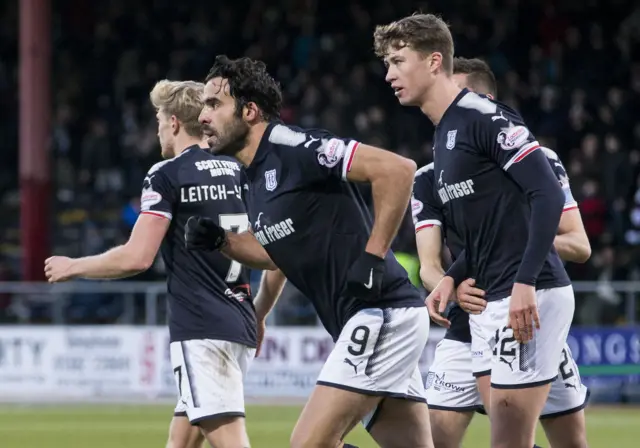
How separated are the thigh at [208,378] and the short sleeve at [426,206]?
122 centimetres

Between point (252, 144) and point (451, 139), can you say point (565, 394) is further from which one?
point (252, 144)

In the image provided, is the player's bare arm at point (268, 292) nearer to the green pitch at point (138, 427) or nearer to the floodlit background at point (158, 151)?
the green pitch at point (138, 427)

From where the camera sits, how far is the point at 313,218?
5.88 meters

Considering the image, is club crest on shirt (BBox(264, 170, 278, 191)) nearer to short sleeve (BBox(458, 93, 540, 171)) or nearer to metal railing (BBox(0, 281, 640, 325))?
short sleeve (BBox(458, 93, 540, 171))

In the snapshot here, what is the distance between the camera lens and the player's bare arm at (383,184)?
575 cm

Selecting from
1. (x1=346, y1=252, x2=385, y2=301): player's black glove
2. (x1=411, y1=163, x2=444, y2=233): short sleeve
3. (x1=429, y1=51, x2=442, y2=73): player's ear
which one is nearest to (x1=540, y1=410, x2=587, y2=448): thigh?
(x1=411, y1=163, x2=444, y2=233): short sleeve

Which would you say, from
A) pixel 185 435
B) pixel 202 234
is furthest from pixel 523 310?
pixel 185 435

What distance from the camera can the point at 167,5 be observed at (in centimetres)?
2422

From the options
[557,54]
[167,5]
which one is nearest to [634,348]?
[557,54]

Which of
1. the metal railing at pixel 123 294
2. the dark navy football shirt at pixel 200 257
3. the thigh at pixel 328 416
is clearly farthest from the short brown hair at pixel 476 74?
the metal railing at pixel 123 294

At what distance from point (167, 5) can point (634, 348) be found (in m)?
11.3

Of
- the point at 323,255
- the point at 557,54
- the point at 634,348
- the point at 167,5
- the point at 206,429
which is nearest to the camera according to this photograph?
the point at 323,255

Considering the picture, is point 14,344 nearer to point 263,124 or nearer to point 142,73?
point 142,73

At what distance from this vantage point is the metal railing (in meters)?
16.7
